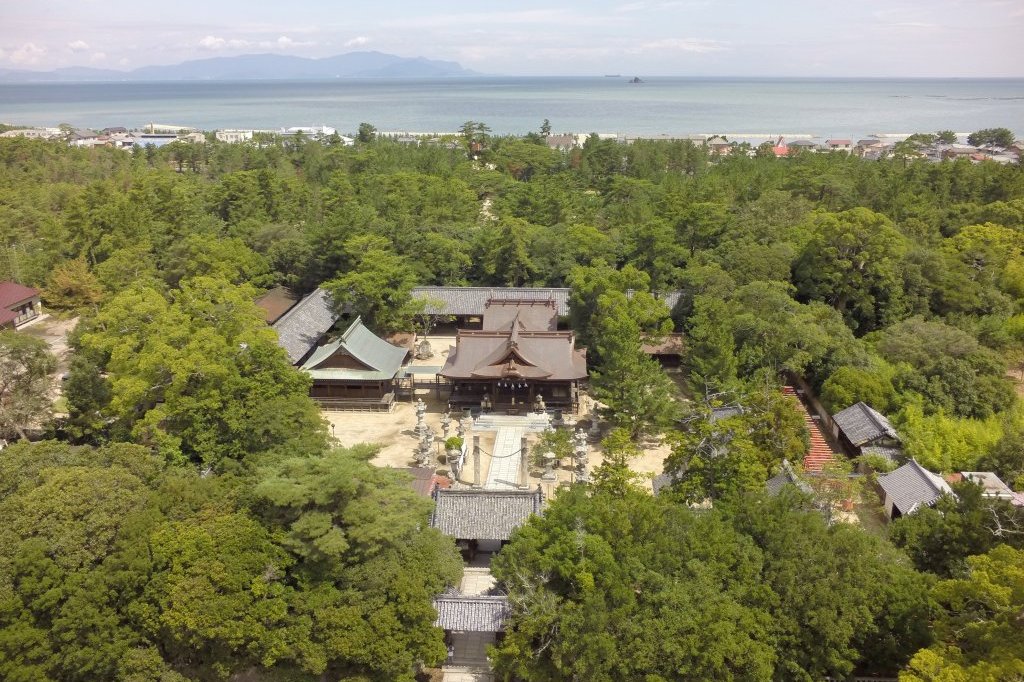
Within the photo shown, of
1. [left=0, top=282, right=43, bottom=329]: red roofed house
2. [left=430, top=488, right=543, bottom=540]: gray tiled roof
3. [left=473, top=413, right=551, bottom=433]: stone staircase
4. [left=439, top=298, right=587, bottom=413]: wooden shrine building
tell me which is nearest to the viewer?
[left=430, top=488, right=543, bottom=540]: gray tiled roof

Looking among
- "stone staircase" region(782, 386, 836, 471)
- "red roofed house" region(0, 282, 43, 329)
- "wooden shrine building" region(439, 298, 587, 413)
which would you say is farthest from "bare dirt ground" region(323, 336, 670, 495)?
"red roofed house" region(0, 282, 43, 329)

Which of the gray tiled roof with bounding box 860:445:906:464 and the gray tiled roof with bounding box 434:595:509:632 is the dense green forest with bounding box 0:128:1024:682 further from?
the gray tiled roof with bounding box 434:595:509:632

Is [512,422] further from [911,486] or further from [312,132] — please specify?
[312,132]

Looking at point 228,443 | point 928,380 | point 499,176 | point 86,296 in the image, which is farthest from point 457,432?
point 499,176

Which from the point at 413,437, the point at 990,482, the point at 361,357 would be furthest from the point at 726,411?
the point at 361,357

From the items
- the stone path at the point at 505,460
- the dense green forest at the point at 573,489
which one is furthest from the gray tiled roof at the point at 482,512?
Answer: the stone path at the point at 505,460

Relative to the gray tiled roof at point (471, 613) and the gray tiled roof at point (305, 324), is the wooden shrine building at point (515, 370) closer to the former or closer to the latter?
the gray tiled roof at point (305, 324)
